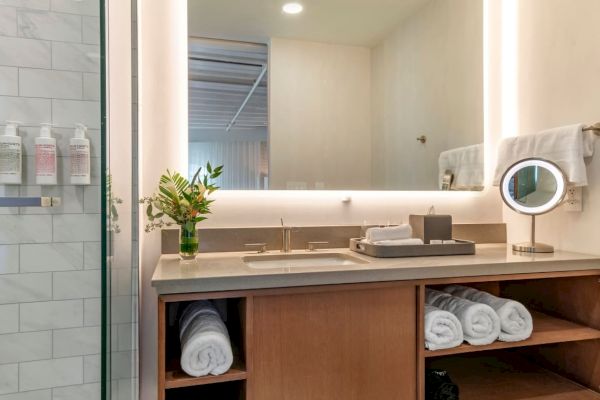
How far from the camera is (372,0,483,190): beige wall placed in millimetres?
1878

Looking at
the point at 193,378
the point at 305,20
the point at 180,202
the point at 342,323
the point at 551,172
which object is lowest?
the point at 193,378

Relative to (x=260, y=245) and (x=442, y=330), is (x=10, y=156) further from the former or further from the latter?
(x=442, y=330)

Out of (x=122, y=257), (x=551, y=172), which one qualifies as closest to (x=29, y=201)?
(x=122, y=257)

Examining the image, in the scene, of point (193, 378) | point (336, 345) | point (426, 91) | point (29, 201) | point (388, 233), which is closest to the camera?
point (193, 378)

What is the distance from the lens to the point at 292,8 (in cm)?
174

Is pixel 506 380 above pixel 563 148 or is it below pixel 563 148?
below

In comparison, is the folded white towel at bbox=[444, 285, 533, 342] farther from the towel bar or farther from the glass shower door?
the towel bar

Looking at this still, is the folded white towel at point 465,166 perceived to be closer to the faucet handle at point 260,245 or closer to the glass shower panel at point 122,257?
the faucet handle at point 260,245

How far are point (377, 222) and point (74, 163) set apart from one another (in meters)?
1.25

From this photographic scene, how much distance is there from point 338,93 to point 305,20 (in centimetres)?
35

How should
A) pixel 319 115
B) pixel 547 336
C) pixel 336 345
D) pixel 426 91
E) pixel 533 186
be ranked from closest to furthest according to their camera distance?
pixel 336 345
pixel 547 336
pixel 533 186
pixel 319 115
pixel 426 91

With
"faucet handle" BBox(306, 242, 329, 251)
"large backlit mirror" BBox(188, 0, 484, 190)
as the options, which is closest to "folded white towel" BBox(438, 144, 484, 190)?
"large backlit mirror" BBox(188, 0, 484, 190)

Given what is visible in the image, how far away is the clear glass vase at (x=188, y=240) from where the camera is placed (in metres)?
1.40

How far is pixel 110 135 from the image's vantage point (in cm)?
104
